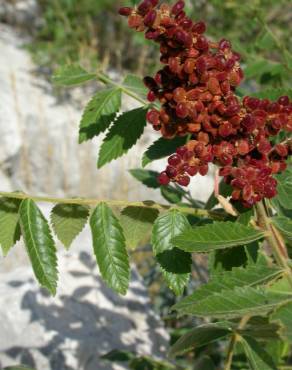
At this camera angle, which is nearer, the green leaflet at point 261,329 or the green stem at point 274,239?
the green leaflet at point 261,329

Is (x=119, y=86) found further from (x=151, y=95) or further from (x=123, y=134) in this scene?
(x=151, y=95)

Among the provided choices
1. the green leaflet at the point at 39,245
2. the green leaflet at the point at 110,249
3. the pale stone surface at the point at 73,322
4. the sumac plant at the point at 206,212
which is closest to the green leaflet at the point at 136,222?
the sumac plant at the point at 206,212

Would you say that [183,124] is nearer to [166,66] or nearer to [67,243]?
[166,66]

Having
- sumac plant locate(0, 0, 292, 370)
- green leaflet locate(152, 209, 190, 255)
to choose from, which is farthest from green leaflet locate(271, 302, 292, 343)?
green leaflet locate(152, 209, 190, 255)

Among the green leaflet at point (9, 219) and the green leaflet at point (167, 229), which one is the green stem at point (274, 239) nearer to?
the green leaflet at point (167, 229)

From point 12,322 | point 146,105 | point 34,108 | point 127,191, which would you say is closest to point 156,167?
point 127,191

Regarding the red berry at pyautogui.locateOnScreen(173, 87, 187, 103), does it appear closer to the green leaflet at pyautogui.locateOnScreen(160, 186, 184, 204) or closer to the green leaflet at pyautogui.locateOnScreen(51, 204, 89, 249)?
the green leaflet at pyautogui.locateOnScreen(51, 204, 89, 249)

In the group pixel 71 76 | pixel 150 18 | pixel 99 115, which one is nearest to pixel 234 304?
pixel 150 18
